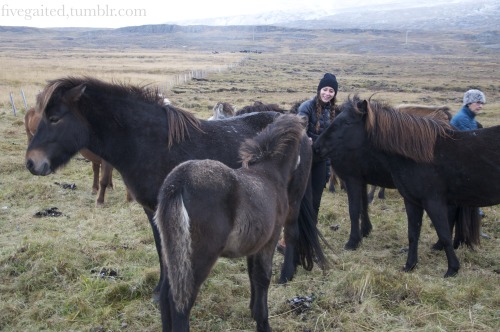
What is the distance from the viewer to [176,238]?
2.93 metres

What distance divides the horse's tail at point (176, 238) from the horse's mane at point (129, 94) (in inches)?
52.0

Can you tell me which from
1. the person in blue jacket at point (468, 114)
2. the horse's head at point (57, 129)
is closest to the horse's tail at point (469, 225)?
the person in blue jacket at point (468, 114)

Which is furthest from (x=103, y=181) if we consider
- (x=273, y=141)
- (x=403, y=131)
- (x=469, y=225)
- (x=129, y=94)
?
(x=469, y=225)

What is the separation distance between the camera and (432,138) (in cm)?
550

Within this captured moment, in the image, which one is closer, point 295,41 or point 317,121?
point 317,121

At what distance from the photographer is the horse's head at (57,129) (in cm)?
410

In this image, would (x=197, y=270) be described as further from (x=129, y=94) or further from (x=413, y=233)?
(x=413, y=233)

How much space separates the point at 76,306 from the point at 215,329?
1444 mm

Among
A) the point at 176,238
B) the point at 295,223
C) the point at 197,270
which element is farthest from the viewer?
the point at 295,223

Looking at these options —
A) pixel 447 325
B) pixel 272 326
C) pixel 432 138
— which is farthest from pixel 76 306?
pixel 432 138

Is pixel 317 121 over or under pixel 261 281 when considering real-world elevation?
over

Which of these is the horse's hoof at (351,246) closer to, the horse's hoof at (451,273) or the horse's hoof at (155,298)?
the horse's hoof at (451,273)

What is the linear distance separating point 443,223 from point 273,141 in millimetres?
2642

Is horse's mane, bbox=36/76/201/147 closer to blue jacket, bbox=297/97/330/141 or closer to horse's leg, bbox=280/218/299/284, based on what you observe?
horse's leg, bbox=280/218/299/284
